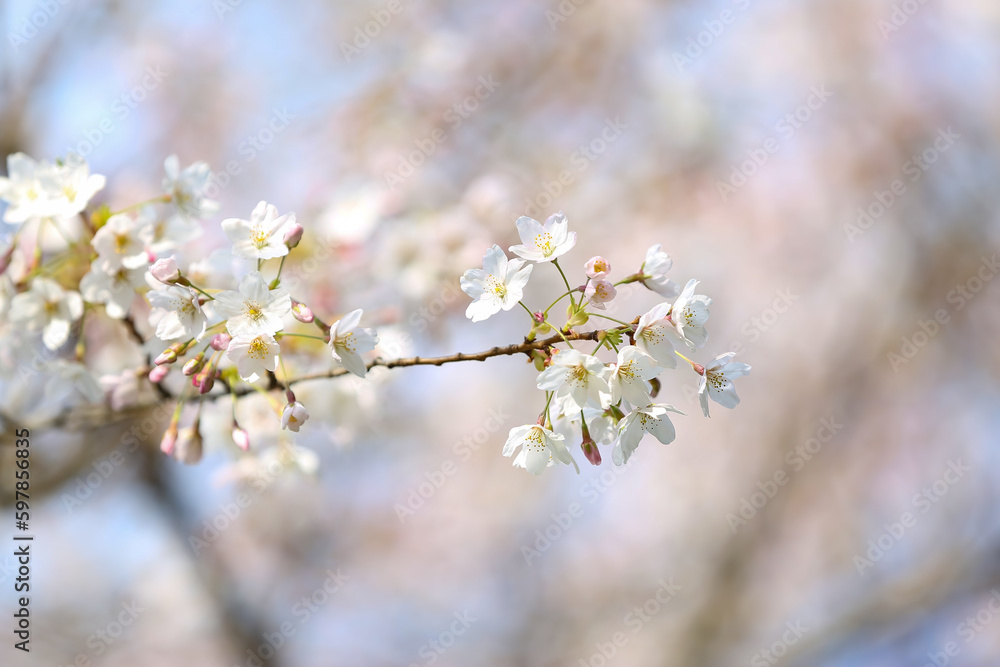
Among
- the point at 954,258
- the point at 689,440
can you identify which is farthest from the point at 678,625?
the point at 954,258

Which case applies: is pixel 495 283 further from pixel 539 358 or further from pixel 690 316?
pixel 690 316

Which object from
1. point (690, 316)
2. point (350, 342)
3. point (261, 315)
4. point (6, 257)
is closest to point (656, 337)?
point (690, 316)

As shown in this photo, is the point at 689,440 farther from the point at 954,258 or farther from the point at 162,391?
the point at 162,391

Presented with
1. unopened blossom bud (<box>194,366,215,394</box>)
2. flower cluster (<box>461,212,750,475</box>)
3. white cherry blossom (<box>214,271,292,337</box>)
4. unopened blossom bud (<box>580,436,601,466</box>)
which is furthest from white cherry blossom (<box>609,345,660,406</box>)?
unopened blossom bud (<box>194,366,215,394</box>)

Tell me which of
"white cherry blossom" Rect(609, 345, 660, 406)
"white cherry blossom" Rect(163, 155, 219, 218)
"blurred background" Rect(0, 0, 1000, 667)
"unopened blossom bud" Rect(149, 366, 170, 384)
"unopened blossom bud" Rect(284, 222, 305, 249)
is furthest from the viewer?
"blurred background" Rect(0, 0, 1000, 667)

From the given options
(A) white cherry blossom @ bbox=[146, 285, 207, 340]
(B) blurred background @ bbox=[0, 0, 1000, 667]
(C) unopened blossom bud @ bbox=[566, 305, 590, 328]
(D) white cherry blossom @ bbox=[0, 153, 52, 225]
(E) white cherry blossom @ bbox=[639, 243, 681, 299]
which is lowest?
(B) blurred background @ bbox=[0, 0, 1000, 667]

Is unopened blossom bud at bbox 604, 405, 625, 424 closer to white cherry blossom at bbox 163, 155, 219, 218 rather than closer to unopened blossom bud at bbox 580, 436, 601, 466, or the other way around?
unopened blossom bud at bbox 580, 436, 601, 466

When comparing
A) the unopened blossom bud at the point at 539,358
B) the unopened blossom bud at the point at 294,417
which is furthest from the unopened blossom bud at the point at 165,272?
the unopened blossom bud at the point at 539,358
